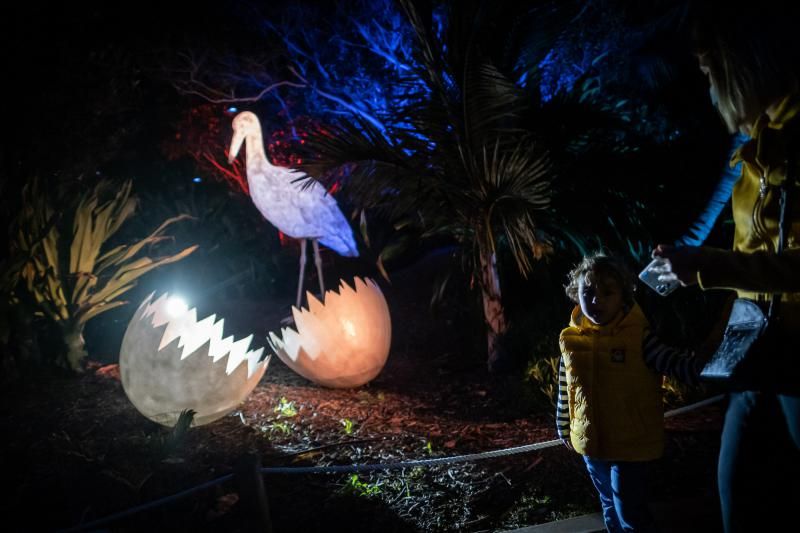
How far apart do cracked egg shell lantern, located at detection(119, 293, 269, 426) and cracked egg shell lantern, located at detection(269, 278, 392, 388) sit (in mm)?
609

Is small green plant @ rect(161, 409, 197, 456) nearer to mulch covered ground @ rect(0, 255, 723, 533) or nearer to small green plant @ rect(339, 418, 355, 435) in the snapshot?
mulch covered ground @ rect(0, 255, 723, 533)

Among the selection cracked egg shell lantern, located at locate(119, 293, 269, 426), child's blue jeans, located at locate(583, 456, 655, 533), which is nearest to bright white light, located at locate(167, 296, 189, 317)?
cracked egg shell lantern, located at locate(119, 293, 269, 426)

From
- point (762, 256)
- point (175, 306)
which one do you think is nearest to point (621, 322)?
point (762, 256)

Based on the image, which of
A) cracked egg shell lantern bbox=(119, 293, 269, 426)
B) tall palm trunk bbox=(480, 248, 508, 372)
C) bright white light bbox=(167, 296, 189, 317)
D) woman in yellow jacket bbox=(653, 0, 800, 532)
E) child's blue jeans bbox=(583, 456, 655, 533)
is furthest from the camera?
tall palm trunk bbox=(480, 248, 508, 372)

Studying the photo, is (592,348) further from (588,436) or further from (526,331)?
(526,331)

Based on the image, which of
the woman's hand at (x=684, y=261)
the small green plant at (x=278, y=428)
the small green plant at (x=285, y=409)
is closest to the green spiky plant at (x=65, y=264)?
the small green plant at (x=285, y=409)

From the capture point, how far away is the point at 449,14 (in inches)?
171

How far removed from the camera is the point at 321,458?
353 centimetres

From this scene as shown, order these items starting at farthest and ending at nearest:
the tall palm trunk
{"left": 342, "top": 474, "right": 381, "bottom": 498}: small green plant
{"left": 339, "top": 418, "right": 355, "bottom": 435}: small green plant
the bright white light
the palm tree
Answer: the tall palm trunk < the palm tree < the bright white light < {"left": 339, "top": 418, "right": 355, "bottom": 435}: small green plant < {"left": 342, "top": 474, "right": 381, "bottom": 498}: small green plant

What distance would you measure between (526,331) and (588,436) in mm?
2976

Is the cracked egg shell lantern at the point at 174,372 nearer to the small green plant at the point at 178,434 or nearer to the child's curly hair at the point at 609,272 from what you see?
the small green plant at the point at 178,434

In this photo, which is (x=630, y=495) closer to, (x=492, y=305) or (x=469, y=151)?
(x=492, y=305)

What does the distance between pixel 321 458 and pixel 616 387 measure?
6.69ft

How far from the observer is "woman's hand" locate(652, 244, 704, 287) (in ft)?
5.03
